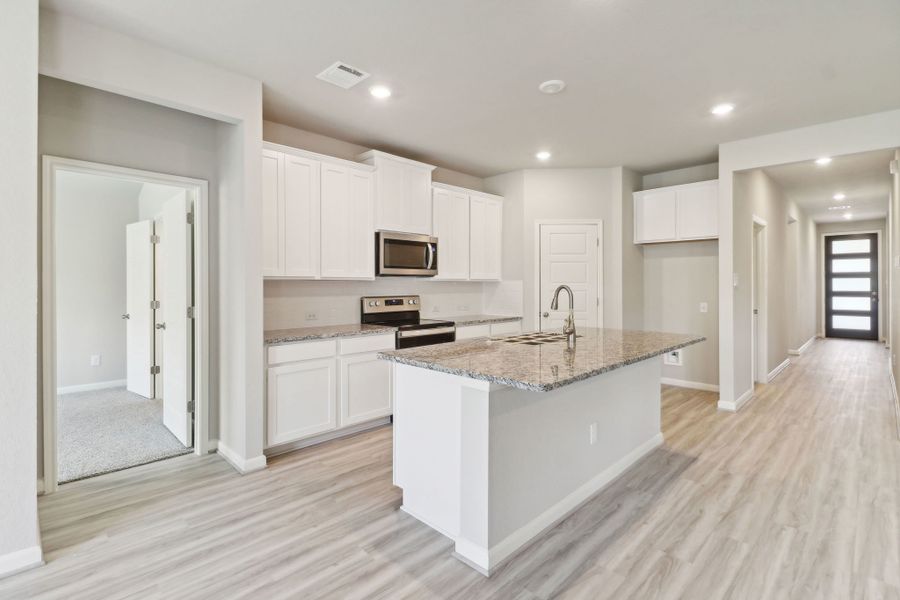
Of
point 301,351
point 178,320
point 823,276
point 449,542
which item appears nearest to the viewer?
point 449,542

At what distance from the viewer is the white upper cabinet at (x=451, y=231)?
4.83 m

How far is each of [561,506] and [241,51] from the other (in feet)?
10.4

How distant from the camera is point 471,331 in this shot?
15.6 feet

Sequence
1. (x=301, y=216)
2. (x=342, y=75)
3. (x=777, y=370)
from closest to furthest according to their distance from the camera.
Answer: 1. (x=342, y=75)
2. (x=301, y=216)
3. (x=777, y=370)

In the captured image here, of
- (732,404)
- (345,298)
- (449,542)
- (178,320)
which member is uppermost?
(345,298)

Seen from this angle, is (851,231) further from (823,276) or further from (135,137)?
(135,137)

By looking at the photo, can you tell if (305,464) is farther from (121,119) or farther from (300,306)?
(121,119)

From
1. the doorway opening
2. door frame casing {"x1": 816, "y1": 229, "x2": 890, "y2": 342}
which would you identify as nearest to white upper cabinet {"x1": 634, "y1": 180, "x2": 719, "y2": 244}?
the doorway opening

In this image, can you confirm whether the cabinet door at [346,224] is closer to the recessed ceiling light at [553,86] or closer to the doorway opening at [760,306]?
the recessed ceiling light at [553,86]

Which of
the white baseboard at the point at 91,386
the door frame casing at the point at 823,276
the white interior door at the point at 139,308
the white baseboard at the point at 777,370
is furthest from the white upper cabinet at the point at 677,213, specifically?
the door frame casing at the point at 823,276

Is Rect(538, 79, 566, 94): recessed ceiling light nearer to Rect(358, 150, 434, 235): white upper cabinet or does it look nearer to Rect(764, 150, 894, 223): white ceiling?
Rect(358, 150, 434, 235): white upper cabinet

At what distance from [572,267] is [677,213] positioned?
50.8 inches

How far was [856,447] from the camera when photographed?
3.44 metres
